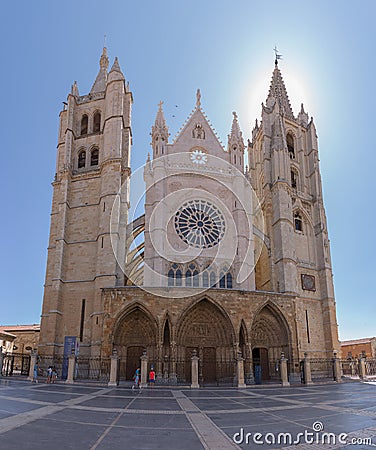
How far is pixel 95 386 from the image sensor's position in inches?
706

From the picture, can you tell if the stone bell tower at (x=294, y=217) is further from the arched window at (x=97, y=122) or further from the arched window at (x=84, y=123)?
the arched window at (x=84, y=123)

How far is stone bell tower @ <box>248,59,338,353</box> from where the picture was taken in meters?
27.0

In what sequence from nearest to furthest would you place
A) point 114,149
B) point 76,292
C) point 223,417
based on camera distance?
point 223,417, point 76,292, point 114,149

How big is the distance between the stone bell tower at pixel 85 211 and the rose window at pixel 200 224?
160 inches

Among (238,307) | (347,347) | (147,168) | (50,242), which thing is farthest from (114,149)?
(347,347)

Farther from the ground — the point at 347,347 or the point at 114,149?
the point at 114,149

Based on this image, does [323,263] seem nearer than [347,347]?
Yes

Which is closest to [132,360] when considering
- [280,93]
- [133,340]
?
[133,340]

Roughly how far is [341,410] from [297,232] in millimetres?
20276

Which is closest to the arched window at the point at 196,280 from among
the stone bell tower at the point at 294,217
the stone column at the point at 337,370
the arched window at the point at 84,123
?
the stone bell tower at the point at 294,217

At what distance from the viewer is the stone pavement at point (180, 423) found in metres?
6.50

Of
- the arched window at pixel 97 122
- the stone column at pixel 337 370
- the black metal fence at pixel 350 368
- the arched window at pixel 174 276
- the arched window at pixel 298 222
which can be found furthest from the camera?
the arched window at pixel 298 222

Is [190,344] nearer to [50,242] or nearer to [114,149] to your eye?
[50,242]

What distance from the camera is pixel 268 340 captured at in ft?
78.8
